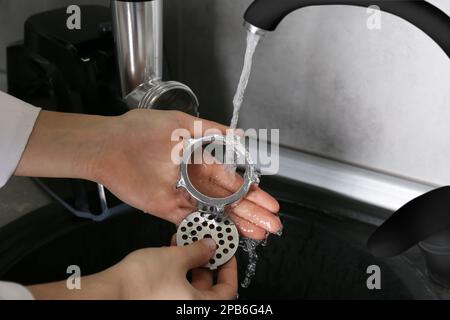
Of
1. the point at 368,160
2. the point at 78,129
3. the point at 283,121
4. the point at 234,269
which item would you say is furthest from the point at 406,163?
the point at 78,129

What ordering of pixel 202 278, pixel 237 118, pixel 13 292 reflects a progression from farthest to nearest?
pixel 237 118 → pixel 202 278 → pixel 13 292

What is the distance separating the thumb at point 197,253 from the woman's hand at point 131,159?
0.20 feet

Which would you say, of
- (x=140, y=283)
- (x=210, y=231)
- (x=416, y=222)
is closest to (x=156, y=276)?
(x=140, y=283)

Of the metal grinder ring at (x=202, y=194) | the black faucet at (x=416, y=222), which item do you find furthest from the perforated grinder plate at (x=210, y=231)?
the black faucet at (x=416, y=222)

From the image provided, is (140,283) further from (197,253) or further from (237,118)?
(237,118)

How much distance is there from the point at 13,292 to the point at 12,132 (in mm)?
185

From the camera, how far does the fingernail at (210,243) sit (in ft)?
1.58

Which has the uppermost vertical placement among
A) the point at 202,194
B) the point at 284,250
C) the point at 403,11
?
the point at 403,11

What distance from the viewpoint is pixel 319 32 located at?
0.60 m

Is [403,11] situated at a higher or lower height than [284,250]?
higher

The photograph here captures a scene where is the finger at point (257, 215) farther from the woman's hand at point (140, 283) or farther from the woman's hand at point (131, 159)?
the woman's hand at point (140, 283)

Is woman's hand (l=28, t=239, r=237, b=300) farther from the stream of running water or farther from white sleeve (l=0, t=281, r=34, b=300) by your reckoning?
the stream of running water

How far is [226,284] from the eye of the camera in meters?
0.46

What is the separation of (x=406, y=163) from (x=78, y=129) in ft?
1.15
